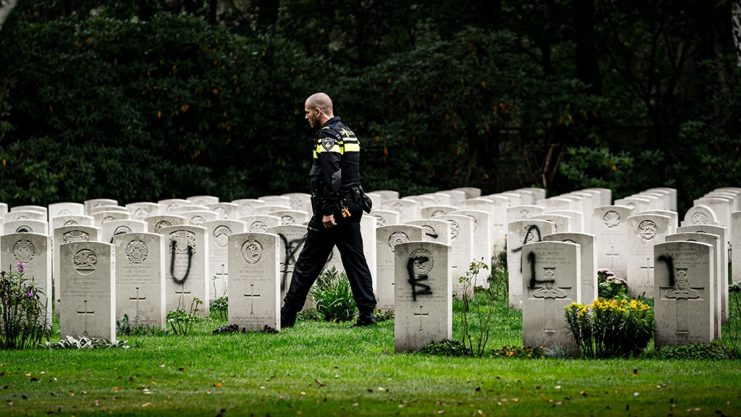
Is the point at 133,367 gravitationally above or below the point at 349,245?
below

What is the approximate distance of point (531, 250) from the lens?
12.0m

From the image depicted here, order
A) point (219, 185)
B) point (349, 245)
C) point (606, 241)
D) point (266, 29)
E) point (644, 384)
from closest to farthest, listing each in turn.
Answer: point (644, 384) → point (349, 245) → point (606, 241) → point (219, 185) → point (266, 29)

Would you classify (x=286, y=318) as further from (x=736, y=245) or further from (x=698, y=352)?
(x=736, y=245)

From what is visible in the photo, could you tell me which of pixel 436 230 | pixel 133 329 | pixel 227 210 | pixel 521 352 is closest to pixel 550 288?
pixel 521 352

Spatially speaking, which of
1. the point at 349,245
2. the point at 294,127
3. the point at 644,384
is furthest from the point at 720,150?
the point at 644,384

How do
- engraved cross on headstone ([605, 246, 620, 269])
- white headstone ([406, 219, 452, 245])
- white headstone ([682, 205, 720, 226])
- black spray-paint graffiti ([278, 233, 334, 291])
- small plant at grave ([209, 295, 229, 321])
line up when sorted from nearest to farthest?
1. black spray-paint graffiti ([278, 233, 334, 291])
2. small plant at grave ([209, 295, 229, 321])
3. white headstone ([406, 219, 452, 245])
4. white headstone ([682, 205, 720, 226])
5. engraved cross on headstone ([605, 246, 620, 269])

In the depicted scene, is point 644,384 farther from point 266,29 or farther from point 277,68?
point 266,29

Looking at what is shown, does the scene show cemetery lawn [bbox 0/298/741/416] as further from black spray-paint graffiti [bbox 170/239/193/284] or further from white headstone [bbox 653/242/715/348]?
black spray-paint graffiti [bbox 170/239/193/284]

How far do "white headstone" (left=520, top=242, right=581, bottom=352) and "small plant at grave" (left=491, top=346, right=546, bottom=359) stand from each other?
0.16 metres

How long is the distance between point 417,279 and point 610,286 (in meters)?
4.69

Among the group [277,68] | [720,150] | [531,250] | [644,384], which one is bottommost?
[644,384]

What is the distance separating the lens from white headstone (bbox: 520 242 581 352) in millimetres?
11898

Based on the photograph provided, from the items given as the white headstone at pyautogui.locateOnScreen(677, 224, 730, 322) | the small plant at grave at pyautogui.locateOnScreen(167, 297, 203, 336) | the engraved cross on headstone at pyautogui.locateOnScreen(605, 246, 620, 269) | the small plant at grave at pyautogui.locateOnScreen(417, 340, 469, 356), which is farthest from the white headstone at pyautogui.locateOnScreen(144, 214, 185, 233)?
the white headstone at pyautogui.locateOnScreen(677, 224, 730, 322)

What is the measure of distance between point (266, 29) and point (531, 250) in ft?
70.8
